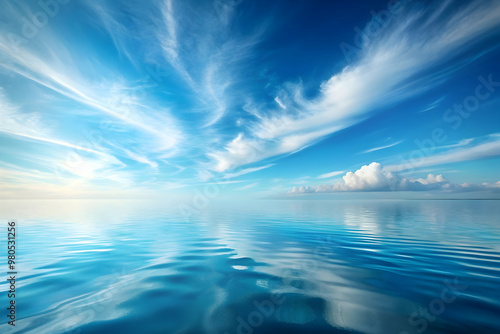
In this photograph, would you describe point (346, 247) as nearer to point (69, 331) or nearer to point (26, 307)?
point (69, 331)

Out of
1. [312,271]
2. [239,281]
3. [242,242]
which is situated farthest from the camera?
[242,242]

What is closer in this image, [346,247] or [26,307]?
[26,307]

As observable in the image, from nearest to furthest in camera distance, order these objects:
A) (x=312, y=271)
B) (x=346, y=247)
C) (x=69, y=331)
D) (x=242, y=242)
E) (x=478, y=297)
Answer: (x=69, y=331), (x=478, y=297), (x=312, y=271), (x=346, y=247), (x=242, y=242)

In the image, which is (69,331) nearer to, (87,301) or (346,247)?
(87,301)

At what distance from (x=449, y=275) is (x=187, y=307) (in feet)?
36.0

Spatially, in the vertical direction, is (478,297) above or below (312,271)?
below

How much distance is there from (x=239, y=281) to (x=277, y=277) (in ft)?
5.52

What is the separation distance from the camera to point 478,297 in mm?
6625

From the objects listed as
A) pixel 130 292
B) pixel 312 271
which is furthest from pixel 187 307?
pixel 312 271

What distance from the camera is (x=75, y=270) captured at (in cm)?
941

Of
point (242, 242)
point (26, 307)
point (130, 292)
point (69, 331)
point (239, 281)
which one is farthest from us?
point (242, 242)

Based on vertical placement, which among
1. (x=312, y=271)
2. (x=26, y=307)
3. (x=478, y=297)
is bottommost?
(x=478, y=297)

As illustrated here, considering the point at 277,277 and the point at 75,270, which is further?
the point at 75,270

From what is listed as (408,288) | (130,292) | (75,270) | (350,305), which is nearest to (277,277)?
(350,305)
